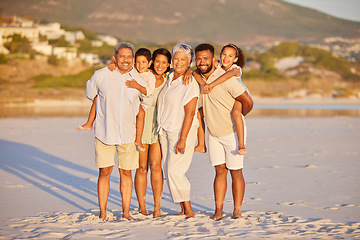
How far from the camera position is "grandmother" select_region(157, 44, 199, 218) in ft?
15.9

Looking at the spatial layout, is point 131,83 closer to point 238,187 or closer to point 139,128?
point 139,128

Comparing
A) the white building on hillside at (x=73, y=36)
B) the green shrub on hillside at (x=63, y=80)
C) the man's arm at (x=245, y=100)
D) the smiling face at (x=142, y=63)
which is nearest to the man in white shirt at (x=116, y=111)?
the smiling face at (x=142, y=63)

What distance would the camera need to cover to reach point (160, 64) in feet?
16.6

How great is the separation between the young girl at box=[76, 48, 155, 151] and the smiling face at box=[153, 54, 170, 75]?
0.25 feet

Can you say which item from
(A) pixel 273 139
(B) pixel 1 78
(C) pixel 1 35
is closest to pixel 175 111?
(A) pixel 273 139

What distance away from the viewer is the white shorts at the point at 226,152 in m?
4.89

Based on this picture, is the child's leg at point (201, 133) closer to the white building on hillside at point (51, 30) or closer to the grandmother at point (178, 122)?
the grandmother at point (178, 122)

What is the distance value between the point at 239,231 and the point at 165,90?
59.0 inches

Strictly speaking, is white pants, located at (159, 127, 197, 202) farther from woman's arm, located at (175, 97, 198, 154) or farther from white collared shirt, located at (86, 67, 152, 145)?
white collared shirt, located at (86, 67, 152, 145)

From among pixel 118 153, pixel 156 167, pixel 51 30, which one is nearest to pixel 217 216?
pixel 156 167

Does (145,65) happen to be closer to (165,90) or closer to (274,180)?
(165,90)

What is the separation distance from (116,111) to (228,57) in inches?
46.7

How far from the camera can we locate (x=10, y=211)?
17.0ft

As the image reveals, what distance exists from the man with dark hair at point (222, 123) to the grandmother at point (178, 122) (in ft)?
0.49
